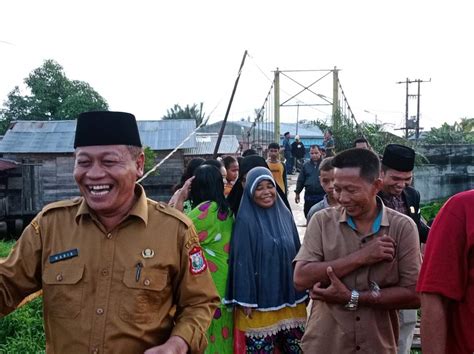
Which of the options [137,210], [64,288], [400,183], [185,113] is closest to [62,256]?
[64,288]

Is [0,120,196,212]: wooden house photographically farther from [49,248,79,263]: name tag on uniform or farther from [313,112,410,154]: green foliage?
[49,248,79,263]: name tag on uniform

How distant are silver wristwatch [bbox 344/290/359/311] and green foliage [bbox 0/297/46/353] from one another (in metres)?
3.72

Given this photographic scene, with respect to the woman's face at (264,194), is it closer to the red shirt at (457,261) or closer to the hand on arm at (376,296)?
the hand on arm at (376,296)

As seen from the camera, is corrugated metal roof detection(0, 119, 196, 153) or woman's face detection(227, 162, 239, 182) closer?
woman's face detection(227, 162, 239, 182)

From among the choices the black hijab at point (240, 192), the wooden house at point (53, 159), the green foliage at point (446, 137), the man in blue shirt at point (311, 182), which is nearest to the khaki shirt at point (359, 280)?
the black hijab at point (240, 192)

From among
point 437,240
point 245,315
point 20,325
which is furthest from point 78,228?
point 20,325

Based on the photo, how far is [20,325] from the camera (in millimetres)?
5949

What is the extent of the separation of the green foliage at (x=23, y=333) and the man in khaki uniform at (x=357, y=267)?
359 centimetres

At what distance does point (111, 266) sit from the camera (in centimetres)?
192

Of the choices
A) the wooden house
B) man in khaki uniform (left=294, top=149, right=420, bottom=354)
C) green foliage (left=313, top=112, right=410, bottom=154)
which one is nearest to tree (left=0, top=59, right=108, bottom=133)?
the wooden house

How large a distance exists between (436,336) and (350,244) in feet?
2.80

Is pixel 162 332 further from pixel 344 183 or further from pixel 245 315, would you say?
pixel 245 315

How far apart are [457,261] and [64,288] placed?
134 cm

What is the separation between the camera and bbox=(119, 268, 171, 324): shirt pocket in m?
1.89
